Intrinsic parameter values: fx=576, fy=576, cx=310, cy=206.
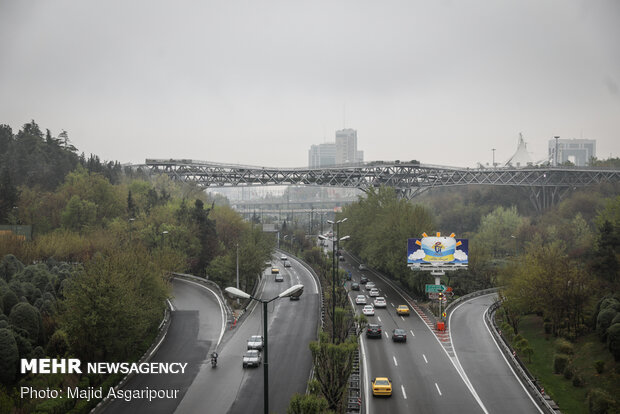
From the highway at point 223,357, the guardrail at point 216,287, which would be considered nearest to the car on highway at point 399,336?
the highway at point 223,357

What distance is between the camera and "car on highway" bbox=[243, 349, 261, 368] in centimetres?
3647

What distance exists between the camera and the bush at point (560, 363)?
3644 cm

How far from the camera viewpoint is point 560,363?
36.6m

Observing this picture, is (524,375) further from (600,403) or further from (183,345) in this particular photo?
(183,345)

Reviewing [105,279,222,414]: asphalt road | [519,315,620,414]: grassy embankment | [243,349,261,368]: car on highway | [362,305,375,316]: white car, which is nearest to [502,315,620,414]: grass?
[519,315,620,414]: grassy embankment

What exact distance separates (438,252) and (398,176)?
271ft

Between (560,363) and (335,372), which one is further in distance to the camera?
(560,363)

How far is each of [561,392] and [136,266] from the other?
30.1m

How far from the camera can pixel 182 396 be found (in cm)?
3141

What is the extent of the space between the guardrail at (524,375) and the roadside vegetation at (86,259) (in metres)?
23.2

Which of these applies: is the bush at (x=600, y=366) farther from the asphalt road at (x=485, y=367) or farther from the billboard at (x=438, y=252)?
the billboard at (x=438, y=252)

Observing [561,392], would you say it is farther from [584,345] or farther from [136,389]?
[136,389]

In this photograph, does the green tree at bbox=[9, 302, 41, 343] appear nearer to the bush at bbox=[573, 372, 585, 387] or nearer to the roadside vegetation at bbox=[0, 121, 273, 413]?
the roadside vegetation at bbox=[0, 121, 273, 413]

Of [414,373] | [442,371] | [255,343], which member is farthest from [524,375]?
[255,343]
